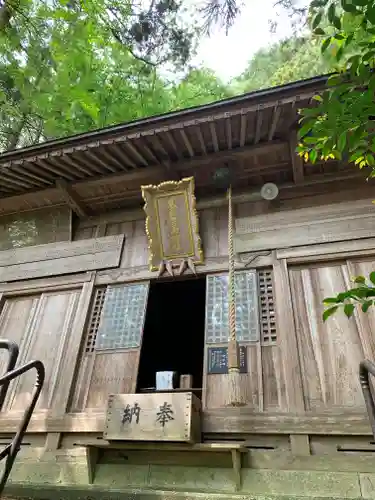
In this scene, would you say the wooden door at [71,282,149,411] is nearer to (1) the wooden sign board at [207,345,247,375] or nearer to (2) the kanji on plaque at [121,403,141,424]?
(2) the kanji on plaque at [121,403,141,424]

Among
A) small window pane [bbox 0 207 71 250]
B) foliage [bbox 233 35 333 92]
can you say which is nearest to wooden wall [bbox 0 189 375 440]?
small window pane [bbox 0 207 71 250]

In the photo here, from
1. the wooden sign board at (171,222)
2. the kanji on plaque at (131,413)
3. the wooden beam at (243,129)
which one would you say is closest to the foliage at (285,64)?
the wooden beam at (243,129)

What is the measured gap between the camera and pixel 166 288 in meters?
8.54

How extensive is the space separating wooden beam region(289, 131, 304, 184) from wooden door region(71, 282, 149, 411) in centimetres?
291

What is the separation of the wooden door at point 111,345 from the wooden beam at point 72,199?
170 centimetres

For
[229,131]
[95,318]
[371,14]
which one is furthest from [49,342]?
[371,14]

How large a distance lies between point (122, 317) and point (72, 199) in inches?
98.7

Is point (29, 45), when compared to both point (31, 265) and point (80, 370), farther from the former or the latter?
point (80, 370)

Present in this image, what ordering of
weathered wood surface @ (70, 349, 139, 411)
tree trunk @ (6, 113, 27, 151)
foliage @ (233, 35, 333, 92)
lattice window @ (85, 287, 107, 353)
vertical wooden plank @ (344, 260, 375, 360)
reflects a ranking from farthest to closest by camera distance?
tree trunk @ (6, 113, 27, 151), foliage @ (233, 35, 333, 92), lattice window @ (85, 287, 107, 353), weathered wood surface @ (70, 349, 139, 411), vertical wooden plank @ (344, 260, 375, 360)

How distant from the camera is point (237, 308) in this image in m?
5.20

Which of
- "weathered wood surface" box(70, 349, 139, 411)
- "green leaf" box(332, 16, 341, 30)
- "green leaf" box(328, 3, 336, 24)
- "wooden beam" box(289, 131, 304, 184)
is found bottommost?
"weathered wood surface" box(70, 349, 139, 411)

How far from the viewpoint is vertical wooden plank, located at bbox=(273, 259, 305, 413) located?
14.4 feet

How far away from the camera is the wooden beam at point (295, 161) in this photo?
5.60m

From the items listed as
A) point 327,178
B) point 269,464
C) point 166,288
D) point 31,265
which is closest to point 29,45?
point 31,265
